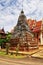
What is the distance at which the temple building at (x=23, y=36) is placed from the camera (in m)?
39.6

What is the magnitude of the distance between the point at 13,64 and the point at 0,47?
1024 inches

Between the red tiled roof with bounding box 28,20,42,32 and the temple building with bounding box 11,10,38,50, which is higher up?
the red tiled roof with bounding box 28,20,42,32

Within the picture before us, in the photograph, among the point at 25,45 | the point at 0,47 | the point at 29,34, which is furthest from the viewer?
the point at 0,47

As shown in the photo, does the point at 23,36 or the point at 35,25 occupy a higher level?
the point at 35,25

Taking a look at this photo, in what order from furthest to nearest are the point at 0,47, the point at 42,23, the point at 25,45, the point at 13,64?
the point at 42,23 < the point at 0,47 < the point at 25,45 < the point at 13,64

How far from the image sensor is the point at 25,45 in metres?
39.3

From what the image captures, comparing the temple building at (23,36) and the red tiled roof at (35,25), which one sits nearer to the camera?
the temple building at (23,36)

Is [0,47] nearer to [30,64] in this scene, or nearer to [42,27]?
[42,27]

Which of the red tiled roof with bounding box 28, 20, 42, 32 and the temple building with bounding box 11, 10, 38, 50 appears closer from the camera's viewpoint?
the temple building with bounding box 11, 10, 38, 50

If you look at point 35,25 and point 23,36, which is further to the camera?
point 35,25

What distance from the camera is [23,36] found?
41.8 metres

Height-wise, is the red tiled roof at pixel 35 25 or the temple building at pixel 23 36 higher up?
the red tiled roof at pixel 35 25

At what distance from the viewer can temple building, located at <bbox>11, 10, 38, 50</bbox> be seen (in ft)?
130

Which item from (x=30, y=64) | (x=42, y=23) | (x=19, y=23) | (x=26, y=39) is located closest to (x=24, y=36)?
(x=26, y=39)
